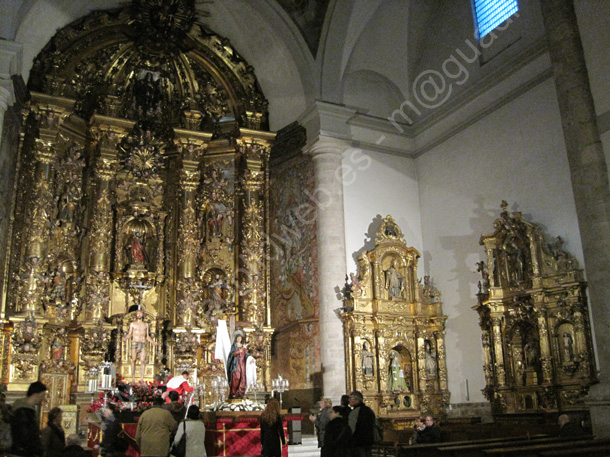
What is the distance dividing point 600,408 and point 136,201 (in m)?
11.9

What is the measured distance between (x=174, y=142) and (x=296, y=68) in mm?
3943

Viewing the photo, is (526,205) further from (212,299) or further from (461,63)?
(212,299)

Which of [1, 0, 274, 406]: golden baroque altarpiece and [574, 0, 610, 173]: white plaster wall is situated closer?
[574, 0, 610, 173]: white plaster wall

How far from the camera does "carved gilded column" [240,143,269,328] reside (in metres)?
16.6

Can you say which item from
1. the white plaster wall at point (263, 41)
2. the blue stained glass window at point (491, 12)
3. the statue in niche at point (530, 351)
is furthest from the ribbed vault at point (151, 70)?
the statue in niche at point (530, 351)

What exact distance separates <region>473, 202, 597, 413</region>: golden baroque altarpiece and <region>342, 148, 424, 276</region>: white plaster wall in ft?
10.6

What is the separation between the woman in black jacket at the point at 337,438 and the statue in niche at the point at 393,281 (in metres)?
9.30

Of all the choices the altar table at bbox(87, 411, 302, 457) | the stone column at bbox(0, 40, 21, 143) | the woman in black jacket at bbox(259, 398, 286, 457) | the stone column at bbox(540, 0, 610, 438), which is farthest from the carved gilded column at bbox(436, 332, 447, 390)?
the stone column at bbox(0, 40, 21, 143)

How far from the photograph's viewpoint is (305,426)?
15.2 metres

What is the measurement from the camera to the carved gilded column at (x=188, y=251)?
15.9m

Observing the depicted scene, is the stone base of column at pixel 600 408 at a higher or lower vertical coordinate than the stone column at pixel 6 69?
lower

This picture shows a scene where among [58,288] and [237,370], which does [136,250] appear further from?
[237,370]

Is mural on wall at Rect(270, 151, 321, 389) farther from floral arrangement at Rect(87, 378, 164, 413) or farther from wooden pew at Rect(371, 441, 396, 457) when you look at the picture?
floral arrangement at Rect(87, 378, 164, 413)

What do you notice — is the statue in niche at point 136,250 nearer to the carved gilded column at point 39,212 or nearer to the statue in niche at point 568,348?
the carved gilded column at point 39,212
